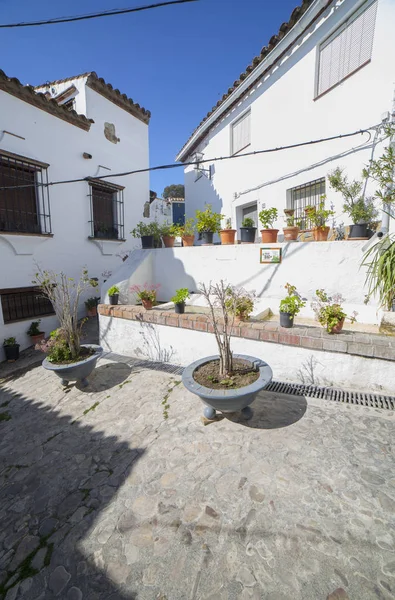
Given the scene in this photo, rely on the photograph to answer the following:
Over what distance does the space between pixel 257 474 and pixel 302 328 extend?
206cm

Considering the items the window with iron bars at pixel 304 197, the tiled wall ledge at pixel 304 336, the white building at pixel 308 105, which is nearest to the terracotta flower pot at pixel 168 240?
the tiled wall ledge at pixel 304 336

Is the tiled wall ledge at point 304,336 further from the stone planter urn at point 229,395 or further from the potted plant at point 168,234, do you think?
the potted plant at point 168,234

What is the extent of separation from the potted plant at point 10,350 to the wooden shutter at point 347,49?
9022mm

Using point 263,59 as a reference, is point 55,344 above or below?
below

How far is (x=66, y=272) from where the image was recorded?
767 centimetres

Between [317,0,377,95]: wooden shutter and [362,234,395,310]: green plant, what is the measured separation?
3479mm

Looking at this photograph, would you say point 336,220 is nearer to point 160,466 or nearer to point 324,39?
point 324,39

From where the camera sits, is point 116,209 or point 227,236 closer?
point 227,236

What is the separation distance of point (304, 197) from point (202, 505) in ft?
20.6

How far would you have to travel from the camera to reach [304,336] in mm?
3496

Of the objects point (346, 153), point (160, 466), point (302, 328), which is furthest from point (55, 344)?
point (346, 153)

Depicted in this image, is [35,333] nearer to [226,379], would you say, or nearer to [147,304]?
[147,304]

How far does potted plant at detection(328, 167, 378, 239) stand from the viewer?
4434mm

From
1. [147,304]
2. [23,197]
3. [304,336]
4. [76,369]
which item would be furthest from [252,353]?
[23,197]
